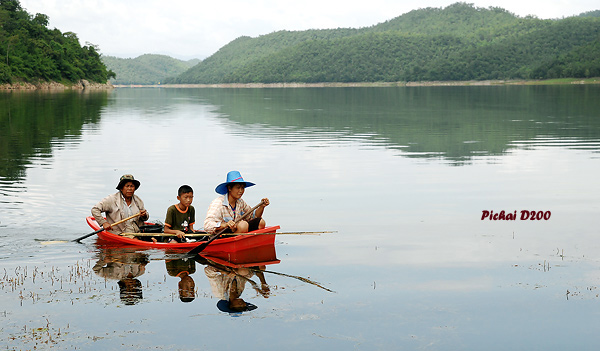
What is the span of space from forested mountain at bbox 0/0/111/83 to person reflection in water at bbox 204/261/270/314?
132636mm

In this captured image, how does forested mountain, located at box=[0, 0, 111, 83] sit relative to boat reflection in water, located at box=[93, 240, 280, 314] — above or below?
above

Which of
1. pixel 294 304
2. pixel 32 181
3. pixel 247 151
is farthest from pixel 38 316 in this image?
pixel 247 151

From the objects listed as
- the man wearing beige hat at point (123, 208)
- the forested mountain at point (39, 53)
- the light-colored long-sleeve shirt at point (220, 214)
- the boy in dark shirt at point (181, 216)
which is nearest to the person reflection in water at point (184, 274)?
the light-colored long-sleeve shirt at point (220, 214)

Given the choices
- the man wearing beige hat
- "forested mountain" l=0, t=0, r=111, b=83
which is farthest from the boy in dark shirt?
"forested mountain" l=0, t=0, r=111, b=83

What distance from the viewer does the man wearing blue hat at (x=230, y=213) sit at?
13.1m

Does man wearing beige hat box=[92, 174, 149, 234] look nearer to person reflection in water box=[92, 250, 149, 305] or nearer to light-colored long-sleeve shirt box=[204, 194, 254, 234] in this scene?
person reflection in water box=[92, 250, 149, 305]

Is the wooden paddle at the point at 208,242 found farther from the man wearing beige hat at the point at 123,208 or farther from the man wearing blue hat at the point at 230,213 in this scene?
the man wearing beige hat at the point at 123,208

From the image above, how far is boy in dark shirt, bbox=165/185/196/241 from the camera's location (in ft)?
44.6

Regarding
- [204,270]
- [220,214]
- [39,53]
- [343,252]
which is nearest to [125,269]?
[204,270]

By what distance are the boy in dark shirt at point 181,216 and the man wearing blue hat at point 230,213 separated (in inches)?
21.5

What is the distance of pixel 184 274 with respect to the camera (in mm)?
11945

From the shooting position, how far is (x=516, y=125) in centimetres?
4450

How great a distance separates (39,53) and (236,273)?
155176 mm

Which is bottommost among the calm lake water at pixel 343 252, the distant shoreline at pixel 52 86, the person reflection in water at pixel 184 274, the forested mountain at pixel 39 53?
the person reflection in water at pixel 184 274
